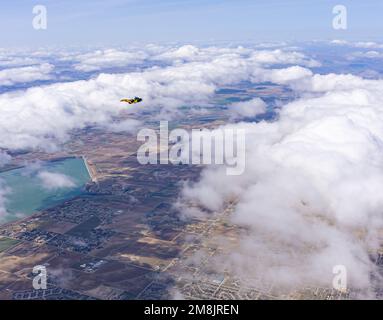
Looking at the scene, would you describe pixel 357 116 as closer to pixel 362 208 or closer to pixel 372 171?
pixel 372 171

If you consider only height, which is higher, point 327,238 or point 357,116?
point 357,116

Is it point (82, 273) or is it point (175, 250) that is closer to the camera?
point (82, 273)

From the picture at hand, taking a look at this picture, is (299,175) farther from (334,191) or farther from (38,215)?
(38,215)

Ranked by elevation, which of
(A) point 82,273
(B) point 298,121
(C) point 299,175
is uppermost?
(B) point 298,121

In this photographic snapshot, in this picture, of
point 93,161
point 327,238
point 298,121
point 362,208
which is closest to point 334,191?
point 362,208
